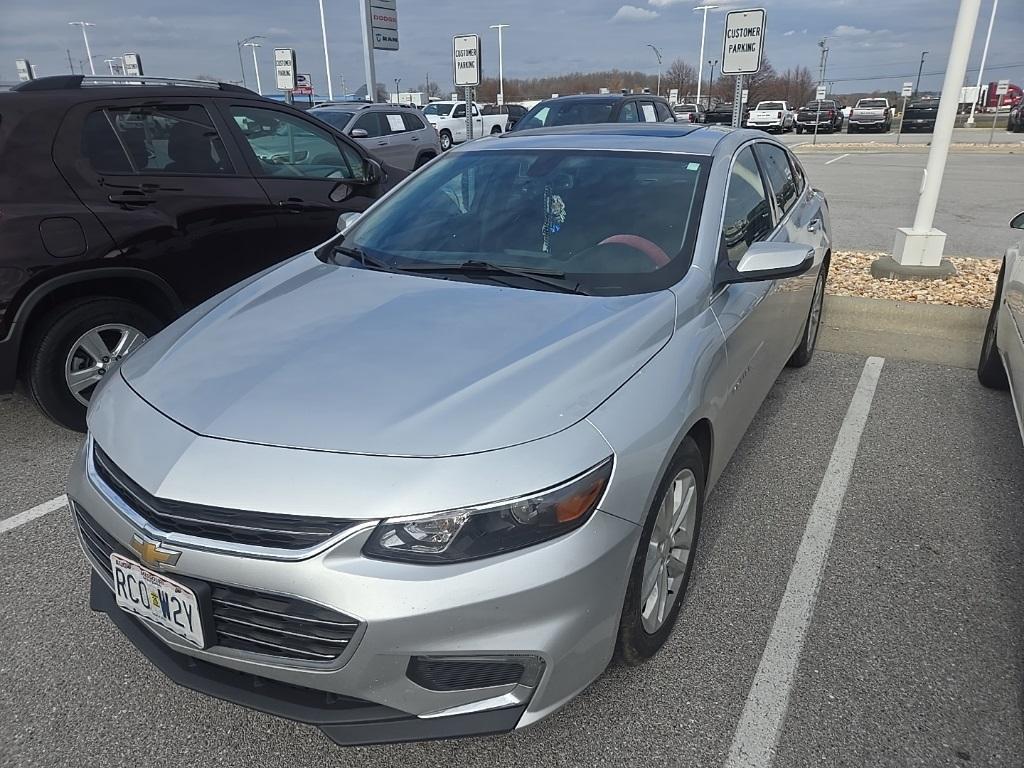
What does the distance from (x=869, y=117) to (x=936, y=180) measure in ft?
117

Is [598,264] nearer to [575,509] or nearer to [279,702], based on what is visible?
[575,509]

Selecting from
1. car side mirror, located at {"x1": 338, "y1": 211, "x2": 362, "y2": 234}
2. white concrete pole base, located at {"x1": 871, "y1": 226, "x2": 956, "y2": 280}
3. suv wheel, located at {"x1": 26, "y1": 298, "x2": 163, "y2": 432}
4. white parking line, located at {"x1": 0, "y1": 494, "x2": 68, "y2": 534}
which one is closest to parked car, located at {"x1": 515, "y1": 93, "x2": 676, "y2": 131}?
white concrete pole base, located at {"x1": 871, "y1": 226, "x2": 956, "y2": 280}

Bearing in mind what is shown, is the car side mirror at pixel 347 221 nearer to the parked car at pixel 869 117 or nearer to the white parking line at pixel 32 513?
the white parking line at pixel 32 513

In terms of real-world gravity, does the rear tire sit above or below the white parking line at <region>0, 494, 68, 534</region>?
above

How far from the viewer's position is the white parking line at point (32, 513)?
328cm

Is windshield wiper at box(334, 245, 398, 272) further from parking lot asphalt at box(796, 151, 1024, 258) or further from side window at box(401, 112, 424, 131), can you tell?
side window at box(401, 112, 424, 131)

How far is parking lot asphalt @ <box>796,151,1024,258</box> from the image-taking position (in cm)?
879

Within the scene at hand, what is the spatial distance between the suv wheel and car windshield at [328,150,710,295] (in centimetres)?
158

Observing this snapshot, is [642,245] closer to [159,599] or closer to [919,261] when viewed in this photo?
[159,599]

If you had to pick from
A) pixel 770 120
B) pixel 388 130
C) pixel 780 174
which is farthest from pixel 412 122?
pixel 770 120

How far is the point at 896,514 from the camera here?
329 centimetres

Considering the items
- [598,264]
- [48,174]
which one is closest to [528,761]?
[598,264]

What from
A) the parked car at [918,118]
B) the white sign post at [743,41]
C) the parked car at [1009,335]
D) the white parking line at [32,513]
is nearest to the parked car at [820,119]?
the parked car at [918,118]

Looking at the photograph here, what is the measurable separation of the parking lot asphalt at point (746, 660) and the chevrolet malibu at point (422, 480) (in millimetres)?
242
